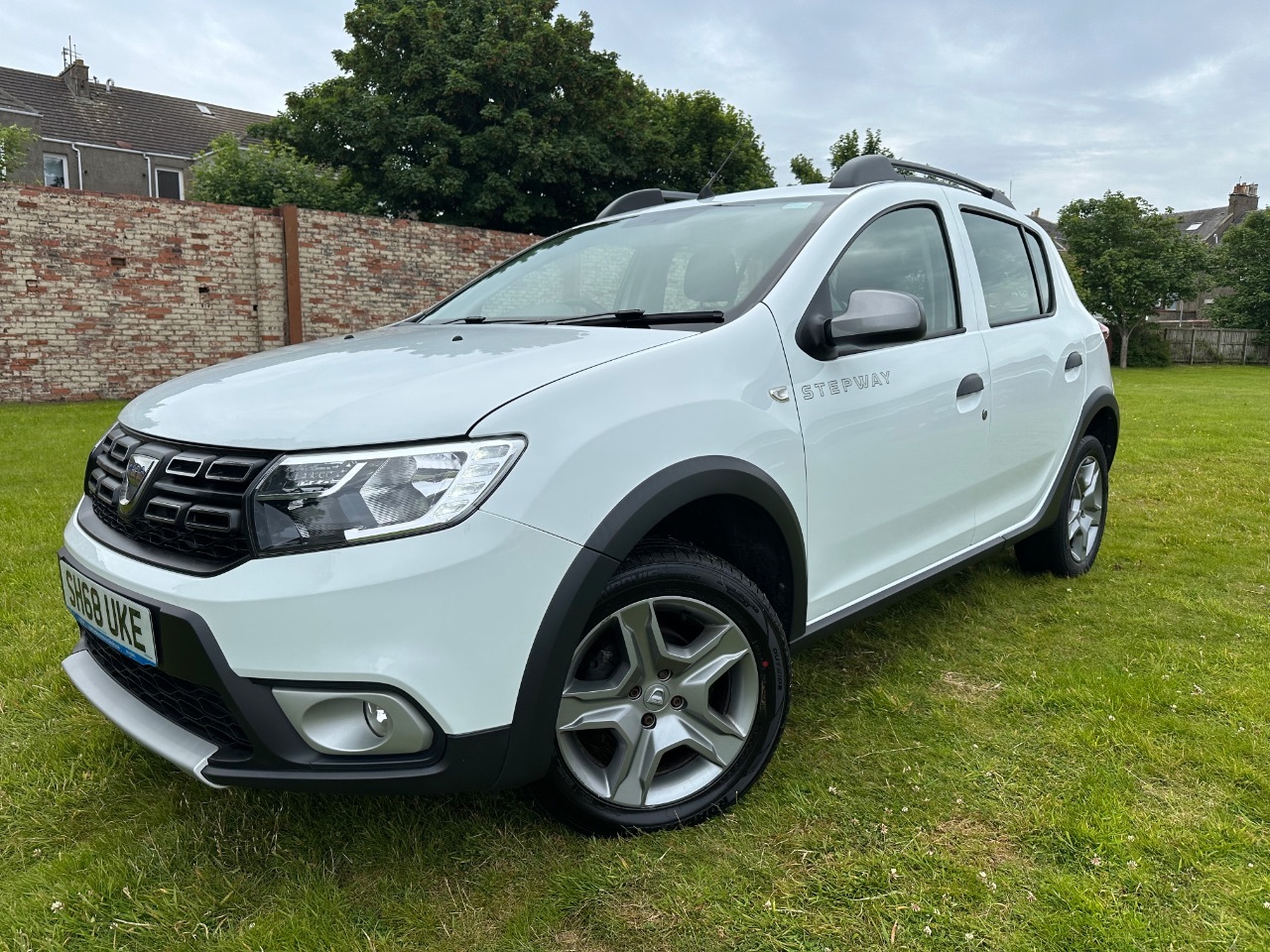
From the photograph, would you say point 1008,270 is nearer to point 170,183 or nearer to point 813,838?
point 813,838

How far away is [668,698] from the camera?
6.64 ft

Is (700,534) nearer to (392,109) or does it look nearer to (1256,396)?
(1256,396)

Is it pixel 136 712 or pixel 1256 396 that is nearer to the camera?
pixel 136 712

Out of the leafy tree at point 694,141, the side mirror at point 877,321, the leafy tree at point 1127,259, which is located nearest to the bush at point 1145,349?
the leafy tree at point 1127,259

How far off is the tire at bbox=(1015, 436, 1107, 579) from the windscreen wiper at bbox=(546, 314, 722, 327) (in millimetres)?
2238

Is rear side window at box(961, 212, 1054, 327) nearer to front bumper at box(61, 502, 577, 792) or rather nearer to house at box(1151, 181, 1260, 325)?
front bumper at box(61, 502, 577, 792)

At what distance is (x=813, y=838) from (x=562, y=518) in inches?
40.0

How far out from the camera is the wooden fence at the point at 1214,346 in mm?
31453

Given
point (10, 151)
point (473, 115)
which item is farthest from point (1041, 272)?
point (10, 151)

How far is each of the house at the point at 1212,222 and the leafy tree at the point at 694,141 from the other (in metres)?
38.5

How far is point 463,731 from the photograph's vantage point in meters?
1.65

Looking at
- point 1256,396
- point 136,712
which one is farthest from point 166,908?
point 1256,396

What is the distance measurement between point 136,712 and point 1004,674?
2.62 metres

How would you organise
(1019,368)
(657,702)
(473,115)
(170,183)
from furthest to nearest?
1. (170,183)
2. (473,115)
3. (1019,368)
4. (657,702)
